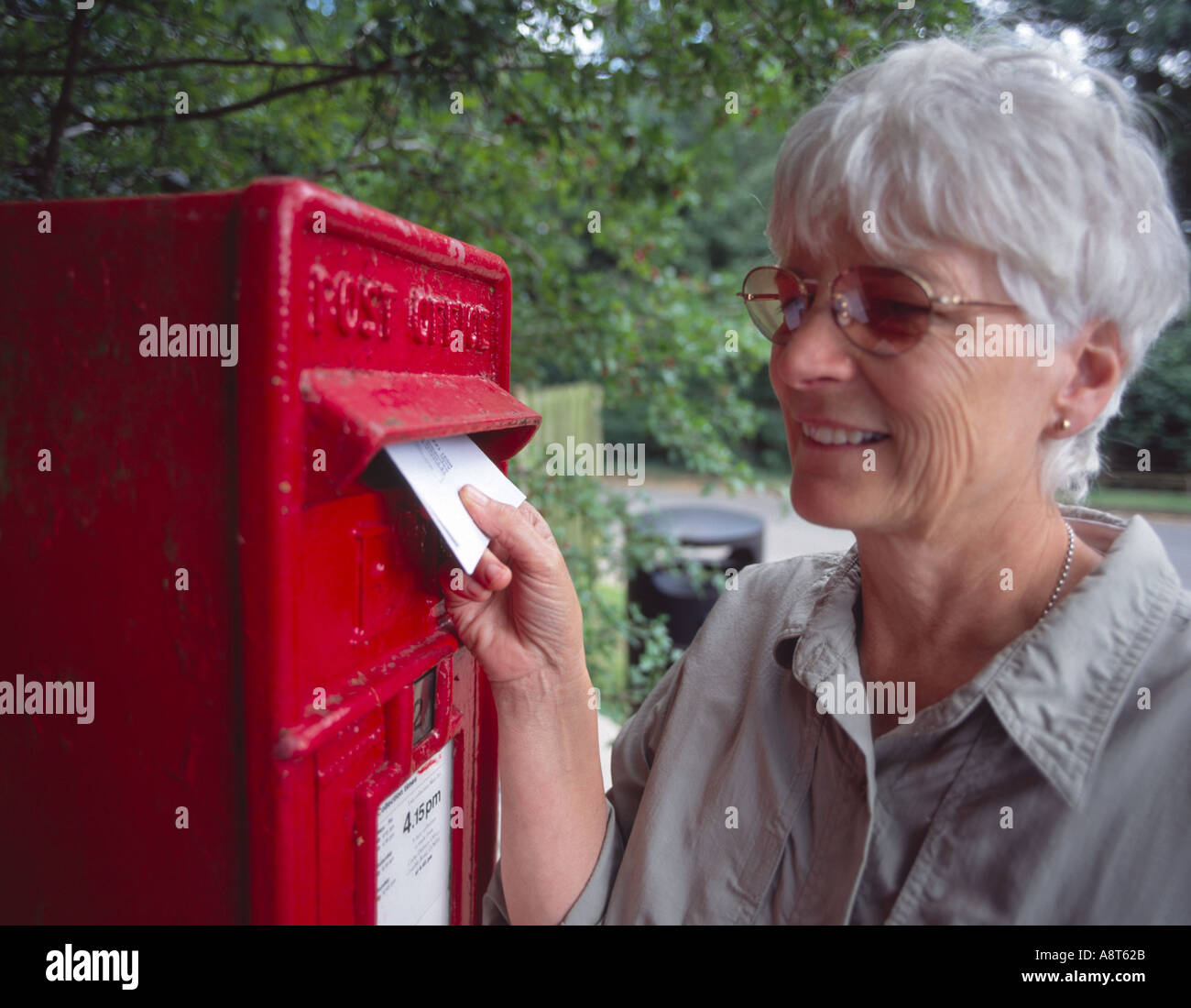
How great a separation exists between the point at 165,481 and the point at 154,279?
0.73 ft

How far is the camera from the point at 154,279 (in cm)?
91

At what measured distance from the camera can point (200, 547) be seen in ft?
3.02

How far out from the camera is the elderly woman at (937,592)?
946mm

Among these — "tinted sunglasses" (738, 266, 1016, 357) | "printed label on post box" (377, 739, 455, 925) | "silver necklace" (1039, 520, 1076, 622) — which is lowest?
"printed label on post box" (377, 739, 455, 925)

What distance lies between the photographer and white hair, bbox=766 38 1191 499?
0.98 metres

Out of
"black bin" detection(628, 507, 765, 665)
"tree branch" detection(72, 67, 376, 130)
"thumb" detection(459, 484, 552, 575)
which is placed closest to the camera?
"thumb" detection(459, 484, 552, 575)

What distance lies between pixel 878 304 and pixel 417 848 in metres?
1.00

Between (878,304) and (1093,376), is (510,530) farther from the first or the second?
(1093,376)

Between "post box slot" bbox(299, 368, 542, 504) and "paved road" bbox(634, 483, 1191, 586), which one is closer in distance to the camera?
"post box slot" bbox(299, 368, 542, 504)
